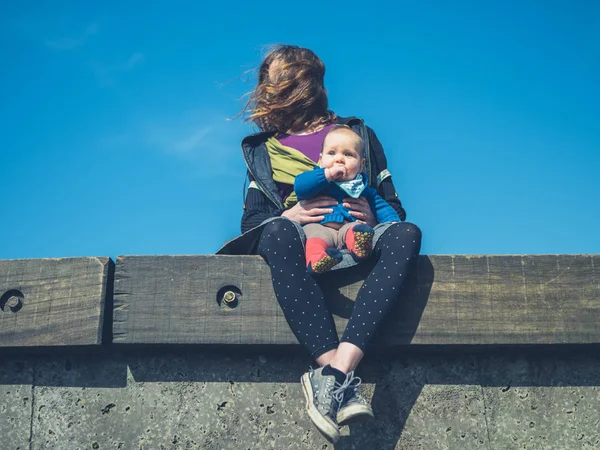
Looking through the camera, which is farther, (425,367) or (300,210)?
(300,210)

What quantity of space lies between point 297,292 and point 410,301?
0.48 metres

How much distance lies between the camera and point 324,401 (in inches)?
103

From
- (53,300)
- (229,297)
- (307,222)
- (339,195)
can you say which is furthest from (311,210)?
(53,300)

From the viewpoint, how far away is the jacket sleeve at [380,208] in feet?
11.3

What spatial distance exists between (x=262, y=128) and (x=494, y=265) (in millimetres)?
1621

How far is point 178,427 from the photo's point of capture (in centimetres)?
284

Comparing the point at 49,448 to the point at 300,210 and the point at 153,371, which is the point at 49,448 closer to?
the point at 153,371

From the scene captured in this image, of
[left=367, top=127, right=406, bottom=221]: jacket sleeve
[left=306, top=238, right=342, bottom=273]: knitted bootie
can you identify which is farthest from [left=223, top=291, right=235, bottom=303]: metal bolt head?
[left=367, top=127, right=406, bottom=221]: jacket sleeve

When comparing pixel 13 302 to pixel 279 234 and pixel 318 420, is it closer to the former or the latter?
pixel 279 234

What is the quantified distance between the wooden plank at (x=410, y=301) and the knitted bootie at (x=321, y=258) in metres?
0.14

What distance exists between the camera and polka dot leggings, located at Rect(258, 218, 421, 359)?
2.77 metres

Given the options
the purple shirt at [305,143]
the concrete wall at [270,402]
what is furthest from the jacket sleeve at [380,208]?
the concrete wall at [270,402]

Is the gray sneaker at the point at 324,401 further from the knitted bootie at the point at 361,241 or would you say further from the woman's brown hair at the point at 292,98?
the woman's brown hair at the point at 292,98

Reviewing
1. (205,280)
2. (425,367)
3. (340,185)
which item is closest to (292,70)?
(340,185)
